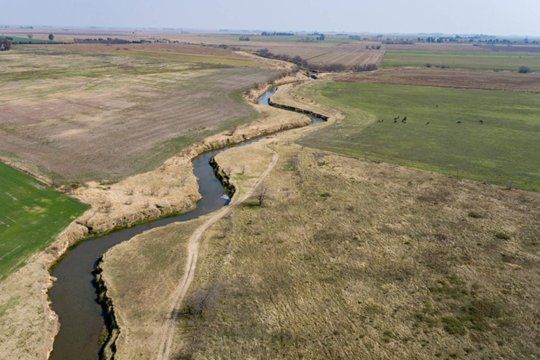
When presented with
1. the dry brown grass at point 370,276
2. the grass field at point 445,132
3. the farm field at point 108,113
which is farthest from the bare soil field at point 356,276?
the farm field at point 108,113

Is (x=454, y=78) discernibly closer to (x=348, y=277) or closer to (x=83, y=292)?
(x=348, y=277)

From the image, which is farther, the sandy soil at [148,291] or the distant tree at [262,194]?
the distant tree at [262,194]

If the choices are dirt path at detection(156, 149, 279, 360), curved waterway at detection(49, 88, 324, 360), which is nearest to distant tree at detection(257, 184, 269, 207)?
dirt path at detection(156, 149, 279, 360)

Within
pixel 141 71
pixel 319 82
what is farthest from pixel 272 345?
pixel 141 71

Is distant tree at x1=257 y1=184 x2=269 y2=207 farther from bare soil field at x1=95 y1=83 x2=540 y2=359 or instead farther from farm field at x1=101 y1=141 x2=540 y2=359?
farm field at x1=101 y1=141 x2=540 y2=359

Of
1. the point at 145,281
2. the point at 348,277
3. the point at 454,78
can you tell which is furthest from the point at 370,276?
the point at 454,78

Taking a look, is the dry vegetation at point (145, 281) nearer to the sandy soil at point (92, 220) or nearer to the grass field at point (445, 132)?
the sandy soil at point (92, 220)
